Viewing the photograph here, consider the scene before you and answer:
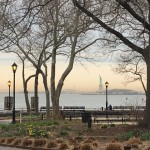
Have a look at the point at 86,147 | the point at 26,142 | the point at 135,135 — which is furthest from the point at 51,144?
the point at 135,135

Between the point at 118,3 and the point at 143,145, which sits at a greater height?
the point at 118,3

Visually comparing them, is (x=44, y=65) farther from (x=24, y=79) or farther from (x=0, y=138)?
(x=0, y=138)

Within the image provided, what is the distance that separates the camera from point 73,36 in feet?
109

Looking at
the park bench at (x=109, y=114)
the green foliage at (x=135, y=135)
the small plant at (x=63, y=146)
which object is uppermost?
the park bench at (x=109, y=114)

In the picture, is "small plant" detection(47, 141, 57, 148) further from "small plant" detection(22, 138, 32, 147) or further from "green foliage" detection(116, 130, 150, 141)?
"green foliage" detection(116, 130, 150, 141)

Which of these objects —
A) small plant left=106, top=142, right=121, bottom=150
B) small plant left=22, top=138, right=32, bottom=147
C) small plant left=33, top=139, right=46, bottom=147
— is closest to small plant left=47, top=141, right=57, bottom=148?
small plant left=33, top=139, right=46, bottom=147

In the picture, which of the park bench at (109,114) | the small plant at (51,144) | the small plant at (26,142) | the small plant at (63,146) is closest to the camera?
the small plant at (63,146)

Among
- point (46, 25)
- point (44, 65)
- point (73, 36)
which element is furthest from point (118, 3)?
point (44, 65)

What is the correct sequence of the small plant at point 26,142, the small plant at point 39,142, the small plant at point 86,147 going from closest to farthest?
the small plant at point 86,147
the small plant at point 39,142
the small plant at point 26,142

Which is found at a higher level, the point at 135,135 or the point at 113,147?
Answer: the point at 135,135

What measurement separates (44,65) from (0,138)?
24.8 meters

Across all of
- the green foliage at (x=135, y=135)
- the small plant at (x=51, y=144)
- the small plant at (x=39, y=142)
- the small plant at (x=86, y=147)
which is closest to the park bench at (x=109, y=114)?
the green foliage at (x=135, y=135)

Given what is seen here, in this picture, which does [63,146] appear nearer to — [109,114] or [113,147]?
[113,147]

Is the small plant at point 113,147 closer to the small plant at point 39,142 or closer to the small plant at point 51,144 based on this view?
the small plant at point 51,144
